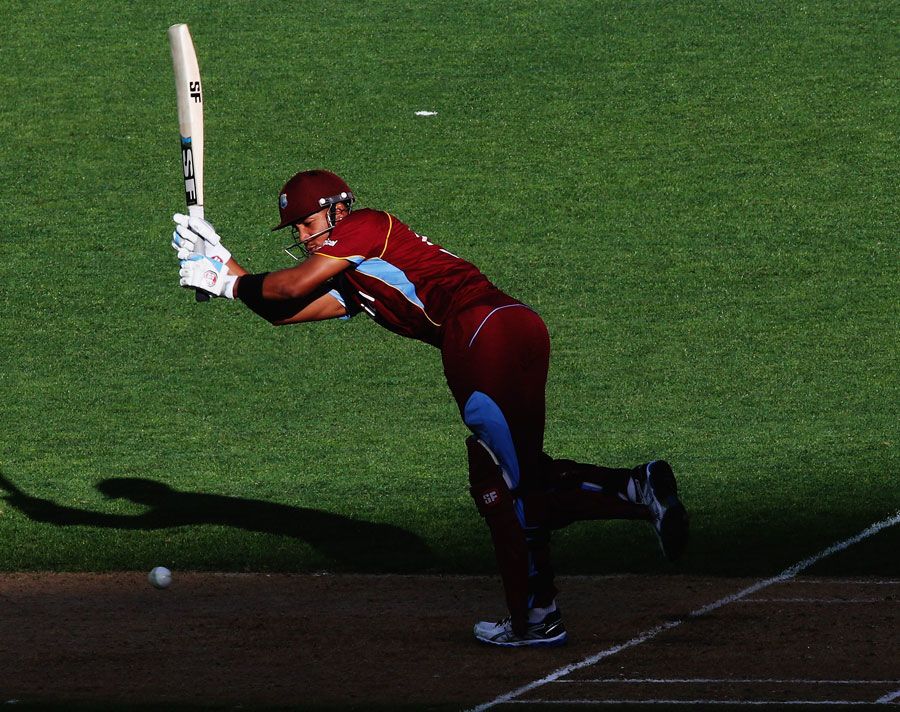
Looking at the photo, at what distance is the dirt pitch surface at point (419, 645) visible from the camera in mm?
6375

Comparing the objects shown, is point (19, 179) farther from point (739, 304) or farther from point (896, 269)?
point (896, 269)

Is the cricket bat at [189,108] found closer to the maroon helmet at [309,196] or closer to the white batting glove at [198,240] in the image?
the white batting glove at [198,240]

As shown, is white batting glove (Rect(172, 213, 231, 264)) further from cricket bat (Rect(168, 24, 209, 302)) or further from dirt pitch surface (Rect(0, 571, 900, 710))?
dirt pitch surface (Rect(0, 571, 900, 710))

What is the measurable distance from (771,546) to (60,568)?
4.16m

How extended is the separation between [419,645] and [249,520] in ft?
9.71

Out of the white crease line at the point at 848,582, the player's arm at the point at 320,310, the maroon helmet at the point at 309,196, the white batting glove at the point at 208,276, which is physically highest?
the maroon helmet at the point at 309,196

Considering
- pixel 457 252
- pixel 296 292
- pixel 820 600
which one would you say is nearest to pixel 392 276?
pixel 296 292

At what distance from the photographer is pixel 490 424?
6875 millimetres

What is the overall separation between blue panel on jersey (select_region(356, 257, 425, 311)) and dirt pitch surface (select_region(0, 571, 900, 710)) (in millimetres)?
1634

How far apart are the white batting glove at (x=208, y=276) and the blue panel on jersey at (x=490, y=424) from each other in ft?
4.25

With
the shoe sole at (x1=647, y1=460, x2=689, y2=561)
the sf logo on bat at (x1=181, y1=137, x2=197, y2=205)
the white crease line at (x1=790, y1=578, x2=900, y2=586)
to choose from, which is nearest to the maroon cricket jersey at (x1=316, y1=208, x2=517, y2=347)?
the shoe sole at (x1=647, y1=460, x2=689, y2=561)

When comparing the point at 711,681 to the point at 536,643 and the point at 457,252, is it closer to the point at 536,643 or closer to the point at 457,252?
the point at 536,643

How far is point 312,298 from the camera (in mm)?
7520

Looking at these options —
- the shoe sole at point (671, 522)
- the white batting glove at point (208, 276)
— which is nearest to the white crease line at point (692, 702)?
the shoe sole at point (671, 522)
